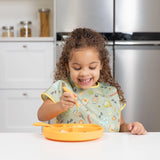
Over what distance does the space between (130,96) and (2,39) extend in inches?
44.7

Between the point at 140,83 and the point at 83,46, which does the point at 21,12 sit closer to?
the point at 140,83

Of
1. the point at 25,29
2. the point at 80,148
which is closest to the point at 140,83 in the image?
the point at 25,29

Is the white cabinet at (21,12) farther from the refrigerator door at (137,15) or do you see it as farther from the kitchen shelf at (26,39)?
A: the refrigerator door at (137,15)

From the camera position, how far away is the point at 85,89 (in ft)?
3.64

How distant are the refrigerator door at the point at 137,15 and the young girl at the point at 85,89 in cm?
111

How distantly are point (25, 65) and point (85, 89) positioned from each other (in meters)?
1.39

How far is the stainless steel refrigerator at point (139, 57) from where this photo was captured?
2186 millimetres

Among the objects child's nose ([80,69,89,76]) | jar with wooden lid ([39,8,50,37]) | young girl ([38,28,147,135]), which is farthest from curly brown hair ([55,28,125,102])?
jar with wooden lid ([39,8,50,37])

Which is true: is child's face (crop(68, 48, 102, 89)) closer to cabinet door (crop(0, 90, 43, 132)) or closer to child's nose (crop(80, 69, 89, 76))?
child's nose (crop(80, 69, 89, 76))

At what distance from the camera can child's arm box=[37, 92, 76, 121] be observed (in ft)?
2.48

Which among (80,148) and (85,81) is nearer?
(80,148)

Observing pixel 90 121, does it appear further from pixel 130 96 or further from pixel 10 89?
pixel 10 89

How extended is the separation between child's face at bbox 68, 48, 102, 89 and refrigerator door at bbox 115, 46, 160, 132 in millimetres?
1206

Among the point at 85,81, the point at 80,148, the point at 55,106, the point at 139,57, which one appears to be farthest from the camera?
the point at 139,57
